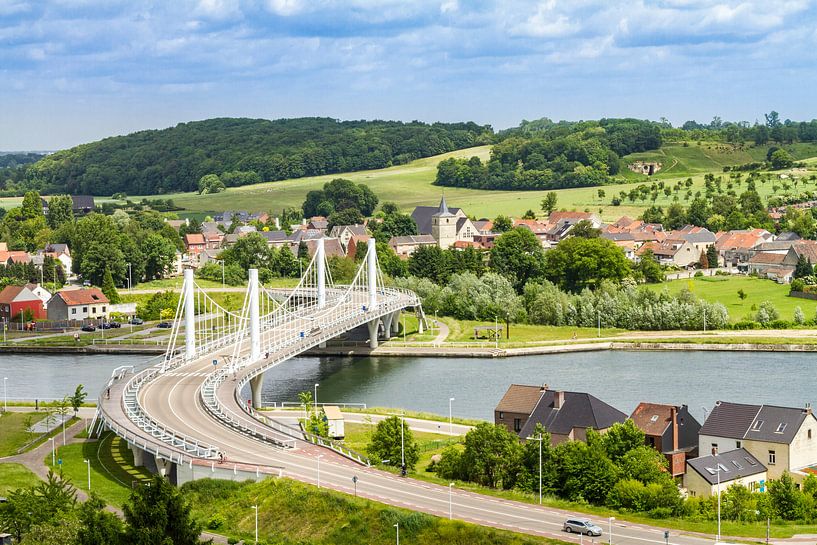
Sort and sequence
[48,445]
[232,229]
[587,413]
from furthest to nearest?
[232,229] → [48,445] → [587,413]

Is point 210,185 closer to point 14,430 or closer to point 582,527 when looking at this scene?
point 14,430

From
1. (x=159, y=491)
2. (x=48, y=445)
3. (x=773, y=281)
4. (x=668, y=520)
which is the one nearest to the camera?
(x=159, y=491)

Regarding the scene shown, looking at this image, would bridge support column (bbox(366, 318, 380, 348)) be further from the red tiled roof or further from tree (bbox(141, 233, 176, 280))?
tree (bbox(141, 233, 176, 280))

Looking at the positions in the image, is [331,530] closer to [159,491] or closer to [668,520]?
[159,491]

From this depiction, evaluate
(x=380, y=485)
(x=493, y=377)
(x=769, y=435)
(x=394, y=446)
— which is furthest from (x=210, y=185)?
(x=380, y=485)

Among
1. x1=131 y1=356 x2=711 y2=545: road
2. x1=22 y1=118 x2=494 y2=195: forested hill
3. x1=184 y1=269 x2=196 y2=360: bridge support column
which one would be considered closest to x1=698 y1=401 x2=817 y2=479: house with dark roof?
x1=131 y1=356 x2=711 y2=545: road

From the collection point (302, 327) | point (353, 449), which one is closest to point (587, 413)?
point (353, 449)
